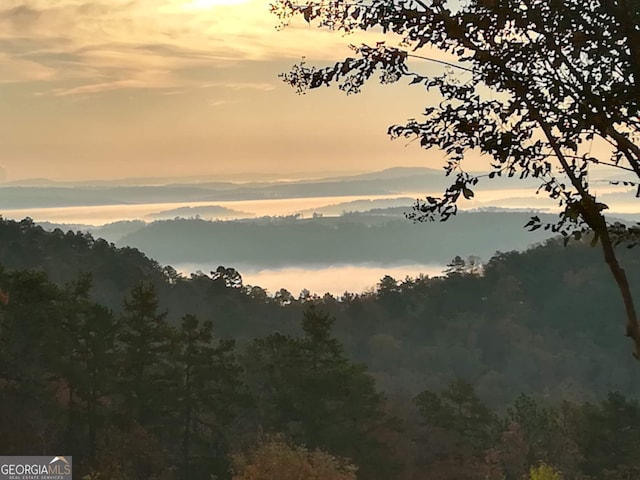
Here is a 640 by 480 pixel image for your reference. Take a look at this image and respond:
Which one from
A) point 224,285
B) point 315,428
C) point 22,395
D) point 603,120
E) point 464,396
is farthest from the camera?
point 224,285

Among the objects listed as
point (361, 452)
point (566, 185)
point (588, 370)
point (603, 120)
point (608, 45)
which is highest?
point (608, 45)

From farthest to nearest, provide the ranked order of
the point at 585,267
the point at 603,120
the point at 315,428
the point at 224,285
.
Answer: the point at 585,267, the point at 224,285, the point at 315,428, the point at 603,120

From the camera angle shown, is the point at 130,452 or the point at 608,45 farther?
the point at 130,452

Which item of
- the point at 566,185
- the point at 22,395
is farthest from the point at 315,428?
the point at 566,185

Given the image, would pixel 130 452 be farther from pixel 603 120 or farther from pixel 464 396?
pixel 603 120

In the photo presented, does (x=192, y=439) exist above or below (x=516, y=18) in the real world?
below

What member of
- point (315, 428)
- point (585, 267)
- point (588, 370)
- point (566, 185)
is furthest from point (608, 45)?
point (585, 267)

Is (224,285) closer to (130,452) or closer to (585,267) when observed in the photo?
(130,452)

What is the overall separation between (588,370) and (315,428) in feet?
119

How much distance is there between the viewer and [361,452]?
18688 millimetres

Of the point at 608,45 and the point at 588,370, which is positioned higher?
the point at 608,45

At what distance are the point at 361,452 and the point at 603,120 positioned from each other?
1673 centimetres

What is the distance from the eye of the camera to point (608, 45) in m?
3.33

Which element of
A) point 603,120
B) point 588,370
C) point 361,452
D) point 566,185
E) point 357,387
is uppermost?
point 603,120
